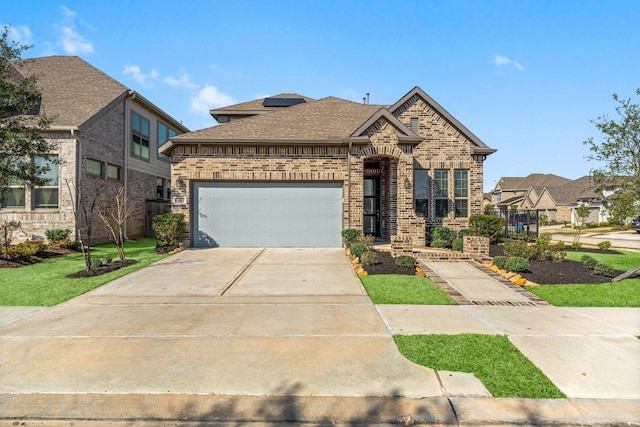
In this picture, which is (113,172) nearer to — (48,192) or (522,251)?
(48,192)

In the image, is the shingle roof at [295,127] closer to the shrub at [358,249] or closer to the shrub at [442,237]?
the shrub at [358,249]

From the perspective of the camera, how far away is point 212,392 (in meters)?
3.20

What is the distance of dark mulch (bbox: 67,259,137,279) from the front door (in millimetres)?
9985

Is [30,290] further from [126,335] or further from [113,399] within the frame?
[113,399]

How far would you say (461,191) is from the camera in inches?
614

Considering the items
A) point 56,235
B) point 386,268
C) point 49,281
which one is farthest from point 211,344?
point 56,235

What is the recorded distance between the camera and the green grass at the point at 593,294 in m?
6.25

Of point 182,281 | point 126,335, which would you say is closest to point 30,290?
point 182,281

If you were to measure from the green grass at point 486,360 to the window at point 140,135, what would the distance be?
699 inches

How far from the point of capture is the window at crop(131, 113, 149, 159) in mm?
17406

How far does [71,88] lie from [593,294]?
20.8 metres

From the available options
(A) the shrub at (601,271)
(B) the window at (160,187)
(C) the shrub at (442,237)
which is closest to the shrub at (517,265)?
(A) the shrub at (601,271)

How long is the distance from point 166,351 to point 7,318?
3.35 meters

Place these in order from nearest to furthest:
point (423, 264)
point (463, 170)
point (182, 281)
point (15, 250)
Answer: point (182, 281) < point (423, 264) < point (15, 250) < point (463, 170)
